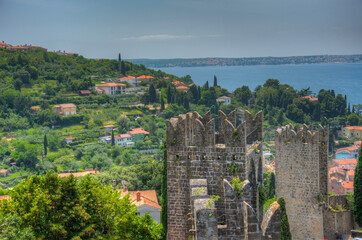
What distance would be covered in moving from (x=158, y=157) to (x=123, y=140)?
1321 cm

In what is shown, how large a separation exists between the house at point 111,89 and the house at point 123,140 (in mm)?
28922

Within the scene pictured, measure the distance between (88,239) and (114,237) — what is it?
2.37 feet

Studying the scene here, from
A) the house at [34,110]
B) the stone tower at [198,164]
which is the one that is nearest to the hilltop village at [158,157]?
the stone tower at [198,164]

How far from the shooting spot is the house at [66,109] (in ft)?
307

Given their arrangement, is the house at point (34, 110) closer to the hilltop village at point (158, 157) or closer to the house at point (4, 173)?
the hilltop village at point (158, 157)

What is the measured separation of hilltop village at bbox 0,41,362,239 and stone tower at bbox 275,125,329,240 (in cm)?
4

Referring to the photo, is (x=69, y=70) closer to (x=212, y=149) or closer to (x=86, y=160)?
(x=86, y=160)

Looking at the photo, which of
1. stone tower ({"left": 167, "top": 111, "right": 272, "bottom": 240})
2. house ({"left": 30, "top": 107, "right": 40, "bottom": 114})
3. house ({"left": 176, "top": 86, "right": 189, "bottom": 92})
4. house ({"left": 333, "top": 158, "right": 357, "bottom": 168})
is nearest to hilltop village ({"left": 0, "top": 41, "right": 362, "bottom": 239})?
stone tower ({"left": 167, "top": 111, "right": 272, "bottom": 240})

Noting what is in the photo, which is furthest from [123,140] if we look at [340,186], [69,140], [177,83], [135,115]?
[177,83]

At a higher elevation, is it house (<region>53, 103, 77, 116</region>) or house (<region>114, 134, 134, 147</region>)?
house (<region>53, 103, 77, 116</region>)

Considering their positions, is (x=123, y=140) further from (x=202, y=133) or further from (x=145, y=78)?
(x=202, y=133)

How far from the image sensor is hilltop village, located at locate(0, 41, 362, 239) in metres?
8.30

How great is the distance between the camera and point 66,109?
308 ft

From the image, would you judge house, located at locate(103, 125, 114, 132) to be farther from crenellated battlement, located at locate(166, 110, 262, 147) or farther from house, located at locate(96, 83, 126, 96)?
crenellated battlement, located at locate(166, 110, 262, 147)
